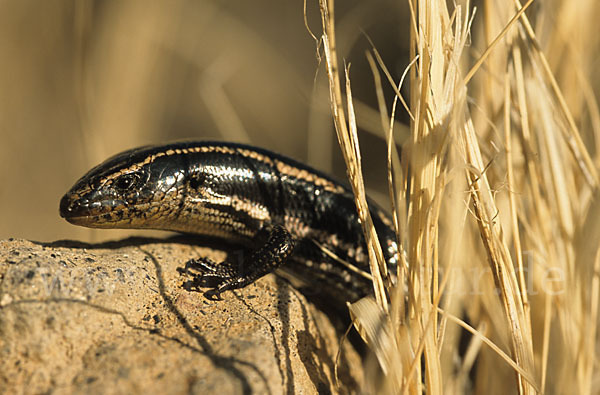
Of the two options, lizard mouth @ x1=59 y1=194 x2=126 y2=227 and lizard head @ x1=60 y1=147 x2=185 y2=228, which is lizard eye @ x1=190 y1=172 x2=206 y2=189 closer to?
lizard head @ x1=60 y1=147 x2=185 y2=228

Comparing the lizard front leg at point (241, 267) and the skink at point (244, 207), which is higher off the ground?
the skink at point (244, 207)

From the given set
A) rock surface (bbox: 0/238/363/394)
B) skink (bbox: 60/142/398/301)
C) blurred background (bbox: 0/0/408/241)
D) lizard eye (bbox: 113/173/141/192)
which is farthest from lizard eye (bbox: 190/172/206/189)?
blurred background (bbox: 0/0/408/241)

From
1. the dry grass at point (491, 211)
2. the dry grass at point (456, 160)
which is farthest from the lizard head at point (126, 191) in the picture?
the dry grass at point (491, 211)

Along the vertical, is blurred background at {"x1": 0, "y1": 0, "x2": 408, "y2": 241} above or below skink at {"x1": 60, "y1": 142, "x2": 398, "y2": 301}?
above

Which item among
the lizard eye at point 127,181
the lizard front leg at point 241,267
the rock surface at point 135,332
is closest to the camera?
the rock surface at point 135,332

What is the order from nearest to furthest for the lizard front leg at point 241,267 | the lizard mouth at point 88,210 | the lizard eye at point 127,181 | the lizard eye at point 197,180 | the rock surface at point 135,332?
the rock surface at point 135,332, the lizard front leg at point 241,267, the lizard mouth at point 88,210, the lizard eye at point 127,181, the lizard eye at point 197,180

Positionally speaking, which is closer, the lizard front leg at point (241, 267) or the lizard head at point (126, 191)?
the lizard front leg at point (241, 267)

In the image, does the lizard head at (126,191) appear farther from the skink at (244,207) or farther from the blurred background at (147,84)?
the blurred background at (147,84)

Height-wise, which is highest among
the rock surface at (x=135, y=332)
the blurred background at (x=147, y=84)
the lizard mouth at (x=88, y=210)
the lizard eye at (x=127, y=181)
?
the blurred background at (x=147, y=84)
